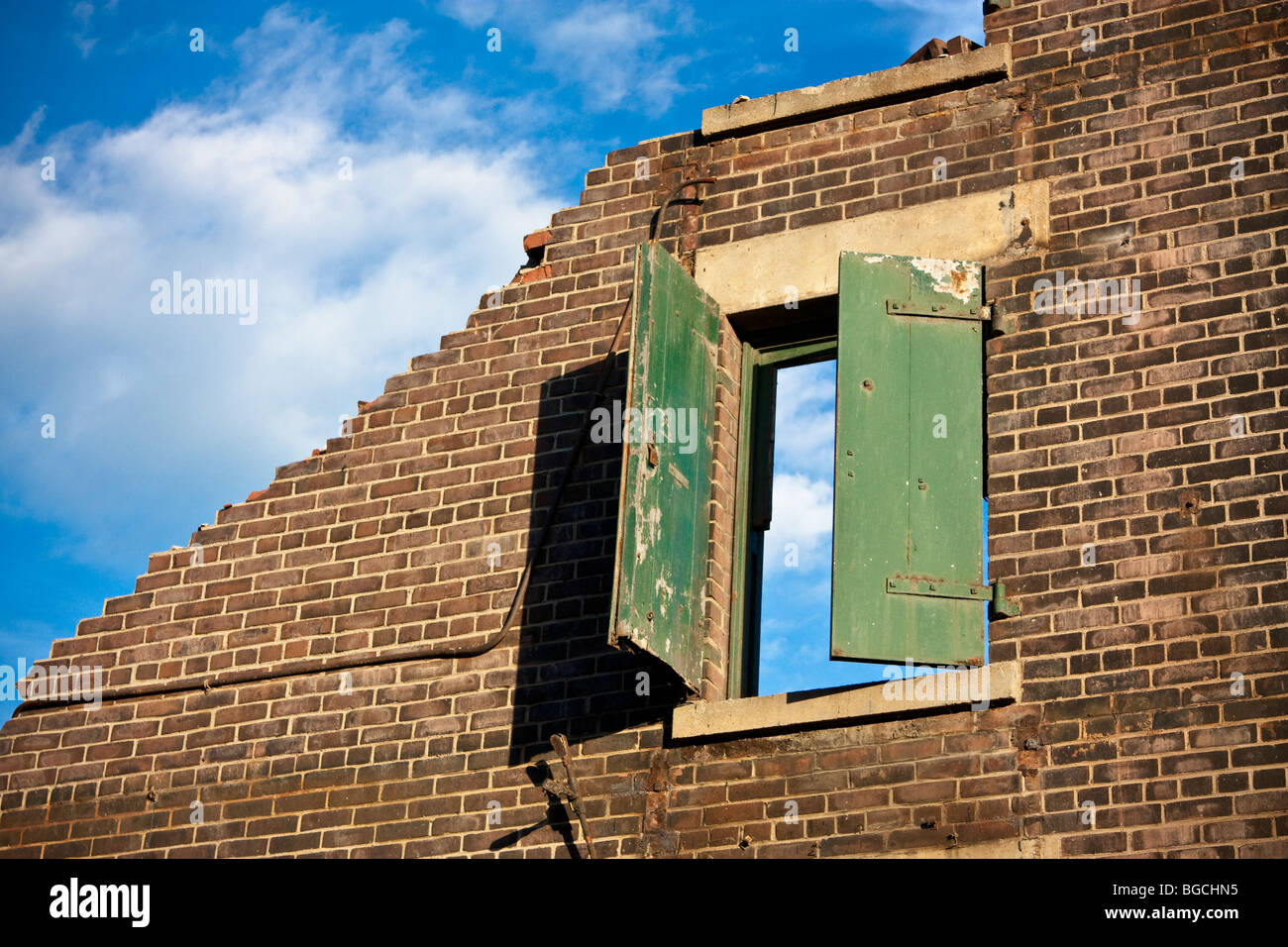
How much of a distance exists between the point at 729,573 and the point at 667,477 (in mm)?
749

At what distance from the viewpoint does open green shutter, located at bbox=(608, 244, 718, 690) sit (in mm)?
8406

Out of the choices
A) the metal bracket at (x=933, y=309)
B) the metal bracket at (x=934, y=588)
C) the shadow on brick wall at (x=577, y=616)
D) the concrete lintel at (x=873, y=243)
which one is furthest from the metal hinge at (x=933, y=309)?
the shadow on brick wall at (x=577, y=616)

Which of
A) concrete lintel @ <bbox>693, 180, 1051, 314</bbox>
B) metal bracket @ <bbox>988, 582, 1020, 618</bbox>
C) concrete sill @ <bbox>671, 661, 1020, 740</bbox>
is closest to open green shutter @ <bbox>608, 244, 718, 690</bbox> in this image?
concrete sill @ <bbox>671, 661, 1020, 740</bbox>

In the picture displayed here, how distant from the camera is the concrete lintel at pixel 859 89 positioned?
9.67 metres

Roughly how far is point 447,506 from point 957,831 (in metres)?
3.23

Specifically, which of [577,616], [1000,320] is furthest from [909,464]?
[577,616]

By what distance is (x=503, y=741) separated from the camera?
9.09m

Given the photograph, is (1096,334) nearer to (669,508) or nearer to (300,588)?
(669,508)

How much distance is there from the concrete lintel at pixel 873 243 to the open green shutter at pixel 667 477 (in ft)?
1.15

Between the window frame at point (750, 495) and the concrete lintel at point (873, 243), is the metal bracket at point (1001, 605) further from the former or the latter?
the concrete lintel at point (873, 243)

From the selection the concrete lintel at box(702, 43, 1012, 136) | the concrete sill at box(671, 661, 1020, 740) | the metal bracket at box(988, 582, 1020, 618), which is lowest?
the concrete sill at box(671, 661, 1020, 740)

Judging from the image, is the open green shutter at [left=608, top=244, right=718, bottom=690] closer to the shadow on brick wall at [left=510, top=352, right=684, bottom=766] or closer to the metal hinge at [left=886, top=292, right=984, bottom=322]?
the shadow on brick wall at [left=510, top=352, right=684, bottom=766]

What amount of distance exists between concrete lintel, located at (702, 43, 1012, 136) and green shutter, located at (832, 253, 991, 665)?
1175mm

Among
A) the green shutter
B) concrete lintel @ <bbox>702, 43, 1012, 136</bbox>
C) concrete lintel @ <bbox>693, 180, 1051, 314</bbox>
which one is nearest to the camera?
the green shutter
